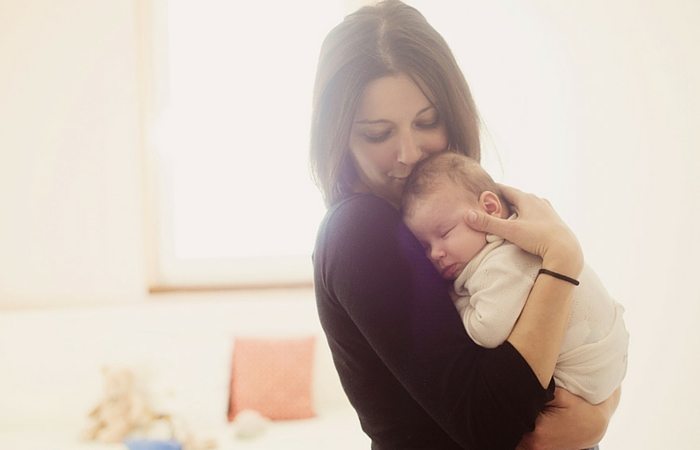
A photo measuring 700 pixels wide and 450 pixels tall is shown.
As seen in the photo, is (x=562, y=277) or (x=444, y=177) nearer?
(x=562, y=277)

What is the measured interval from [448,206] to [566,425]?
1.19 feet

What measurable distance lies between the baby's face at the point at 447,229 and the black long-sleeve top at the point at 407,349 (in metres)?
0.08

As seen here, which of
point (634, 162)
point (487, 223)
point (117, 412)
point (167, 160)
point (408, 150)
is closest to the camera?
point (487, 223)

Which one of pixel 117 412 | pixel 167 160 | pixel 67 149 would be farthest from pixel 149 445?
pixel 67 149

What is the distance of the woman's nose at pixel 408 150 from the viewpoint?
1027 millimetres

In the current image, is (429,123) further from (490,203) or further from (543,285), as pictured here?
(543,285)

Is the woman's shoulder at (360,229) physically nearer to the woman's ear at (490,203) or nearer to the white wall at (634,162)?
the woman's ear at (490,203)

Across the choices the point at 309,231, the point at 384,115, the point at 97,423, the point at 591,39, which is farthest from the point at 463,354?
the point at 309,231

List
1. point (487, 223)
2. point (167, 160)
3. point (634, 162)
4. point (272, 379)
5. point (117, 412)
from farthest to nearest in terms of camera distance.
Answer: point (167, 160), point (272, 379), point (117, 412), point (634, 162), point (487, 223)

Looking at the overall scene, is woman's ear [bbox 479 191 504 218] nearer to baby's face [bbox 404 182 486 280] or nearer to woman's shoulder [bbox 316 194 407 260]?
baby's face [bbox 404 182 486 280]

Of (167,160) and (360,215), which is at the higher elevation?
(360,215)

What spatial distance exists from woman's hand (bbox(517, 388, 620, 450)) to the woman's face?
0.44 metres

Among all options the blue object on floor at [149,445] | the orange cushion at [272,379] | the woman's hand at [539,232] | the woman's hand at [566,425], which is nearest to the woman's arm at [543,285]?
the woman's hand at [539,232]

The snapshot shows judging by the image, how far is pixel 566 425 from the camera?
0.85 metres
